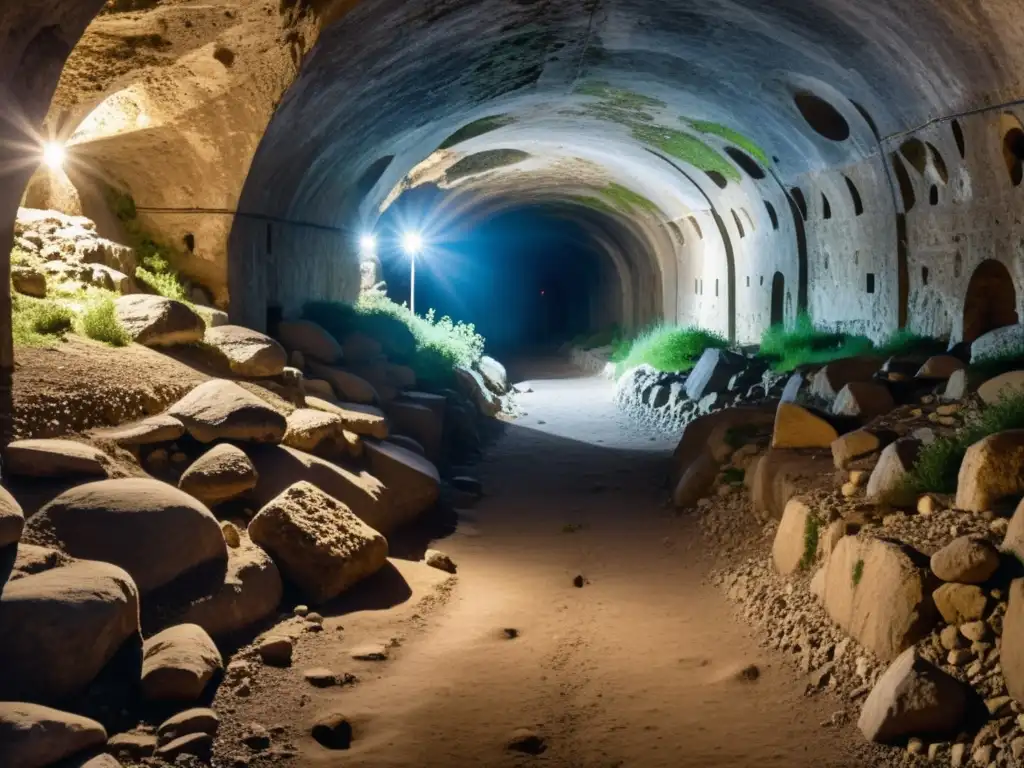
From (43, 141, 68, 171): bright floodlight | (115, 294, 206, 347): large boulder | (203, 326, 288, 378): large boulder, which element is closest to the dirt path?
(203, 326, 288, 378): large boulder

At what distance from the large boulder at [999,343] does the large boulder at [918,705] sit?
457 centimetres

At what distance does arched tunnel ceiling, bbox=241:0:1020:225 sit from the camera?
8.53 m

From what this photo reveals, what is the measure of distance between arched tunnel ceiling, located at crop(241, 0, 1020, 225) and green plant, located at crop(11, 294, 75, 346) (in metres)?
2.90

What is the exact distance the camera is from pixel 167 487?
6262mm

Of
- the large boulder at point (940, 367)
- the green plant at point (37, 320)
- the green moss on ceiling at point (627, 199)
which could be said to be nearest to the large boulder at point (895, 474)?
the large boulder at point (940, 367)

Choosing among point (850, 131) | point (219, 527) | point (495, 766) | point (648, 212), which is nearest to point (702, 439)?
point (850, 131)

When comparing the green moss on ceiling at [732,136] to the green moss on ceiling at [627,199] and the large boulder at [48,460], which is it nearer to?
the green moss on ceiling at [627,199]

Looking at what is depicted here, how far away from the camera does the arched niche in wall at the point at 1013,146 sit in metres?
8.23

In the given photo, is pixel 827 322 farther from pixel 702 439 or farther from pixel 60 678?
pixel 60 678

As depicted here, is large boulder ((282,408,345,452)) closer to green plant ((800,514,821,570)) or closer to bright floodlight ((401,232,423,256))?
green plant ((800,514,821,570))

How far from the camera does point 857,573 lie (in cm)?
558

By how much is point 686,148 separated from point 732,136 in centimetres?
178

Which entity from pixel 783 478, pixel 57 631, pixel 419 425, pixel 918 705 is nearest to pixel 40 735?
pixel 57 631

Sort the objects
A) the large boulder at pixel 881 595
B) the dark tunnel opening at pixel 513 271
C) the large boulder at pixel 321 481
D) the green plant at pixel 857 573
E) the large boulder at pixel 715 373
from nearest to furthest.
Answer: the large boulder at pixel 881 595, the green plant at pixel 857 573, the large boulder at pixel 321 481, the large boulder at pixel 715 373, the dark tunnel opening at pixel 513 271
